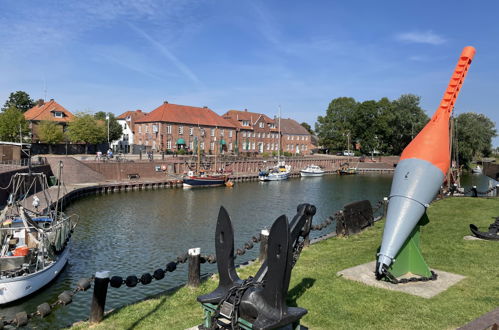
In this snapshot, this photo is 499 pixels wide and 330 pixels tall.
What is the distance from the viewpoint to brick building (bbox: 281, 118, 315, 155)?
317 ft

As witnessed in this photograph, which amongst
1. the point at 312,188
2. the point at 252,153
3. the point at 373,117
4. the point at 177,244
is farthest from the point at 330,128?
the point at 177,244

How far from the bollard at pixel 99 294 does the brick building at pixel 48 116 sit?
188ft

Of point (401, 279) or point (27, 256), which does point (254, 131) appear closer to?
point (27, 256)

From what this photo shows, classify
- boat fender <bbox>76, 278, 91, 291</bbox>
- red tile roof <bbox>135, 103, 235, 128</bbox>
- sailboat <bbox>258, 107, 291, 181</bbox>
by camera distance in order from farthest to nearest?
red tile roof <bbox>135, 103, 235, 128</bbox>, sailboat <bbox>258, 107, 291, 181</bbox>, boat fender <bbox>76, 278, 91, 291</bbox>

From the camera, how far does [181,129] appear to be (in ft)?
231

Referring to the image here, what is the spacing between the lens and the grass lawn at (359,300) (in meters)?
7.49

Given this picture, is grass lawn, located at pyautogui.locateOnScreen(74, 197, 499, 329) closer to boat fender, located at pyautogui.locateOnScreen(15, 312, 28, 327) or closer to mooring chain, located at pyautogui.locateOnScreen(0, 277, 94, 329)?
mooring chain, located at pyautogui.locateOnScreen(0, 277, 94, 329)

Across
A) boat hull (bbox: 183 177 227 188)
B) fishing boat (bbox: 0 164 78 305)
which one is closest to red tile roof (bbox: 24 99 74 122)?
boat hull (bbox: 183 177 227 188)

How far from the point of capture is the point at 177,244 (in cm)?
2158

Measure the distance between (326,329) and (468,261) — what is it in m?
6.37

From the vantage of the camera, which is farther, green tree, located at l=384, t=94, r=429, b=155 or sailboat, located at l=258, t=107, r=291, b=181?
green tree, located at l=384, t=94, r=429, b=155

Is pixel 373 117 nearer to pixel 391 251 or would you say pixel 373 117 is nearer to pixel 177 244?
pixel 177 244

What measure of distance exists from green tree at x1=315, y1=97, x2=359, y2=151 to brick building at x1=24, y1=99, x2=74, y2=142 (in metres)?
58.9

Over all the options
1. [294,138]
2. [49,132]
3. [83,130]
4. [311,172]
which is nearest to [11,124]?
[49,132]
